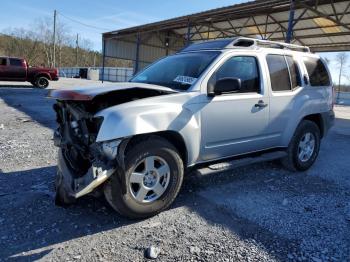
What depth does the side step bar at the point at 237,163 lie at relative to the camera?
4602 millimetres

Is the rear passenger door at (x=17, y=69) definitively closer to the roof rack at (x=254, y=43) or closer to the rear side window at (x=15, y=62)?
the rear side window at (x=15, y=62)

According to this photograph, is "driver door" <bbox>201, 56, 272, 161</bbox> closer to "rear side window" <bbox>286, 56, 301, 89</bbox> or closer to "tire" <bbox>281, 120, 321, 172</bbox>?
"tire" <bbox>281, 120, 321, 172</bbox>

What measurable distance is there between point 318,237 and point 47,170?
392cm

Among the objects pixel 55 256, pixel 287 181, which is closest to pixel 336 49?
pixel 287 181

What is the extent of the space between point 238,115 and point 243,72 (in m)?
0.65

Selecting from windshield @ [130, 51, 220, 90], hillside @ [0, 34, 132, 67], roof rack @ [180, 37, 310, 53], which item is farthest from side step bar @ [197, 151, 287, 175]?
hillside @ [0, 34, 132, 67]

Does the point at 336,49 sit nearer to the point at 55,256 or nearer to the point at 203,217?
the point at 203,217

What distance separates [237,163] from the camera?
488cm

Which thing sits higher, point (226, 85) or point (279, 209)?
point (226, 85)

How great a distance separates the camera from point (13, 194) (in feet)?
14.5

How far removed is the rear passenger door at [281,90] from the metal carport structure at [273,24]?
9.10 metres

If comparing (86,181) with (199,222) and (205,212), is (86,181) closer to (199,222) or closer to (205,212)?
(199,222)

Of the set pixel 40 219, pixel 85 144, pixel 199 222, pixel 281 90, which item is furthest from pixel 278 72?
pixel 40 219

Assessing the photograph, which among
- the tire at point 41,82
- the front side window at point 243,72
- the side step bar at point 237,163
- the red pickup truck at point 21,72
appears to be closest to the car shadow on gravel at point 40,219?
the side step bar at point 237,163
